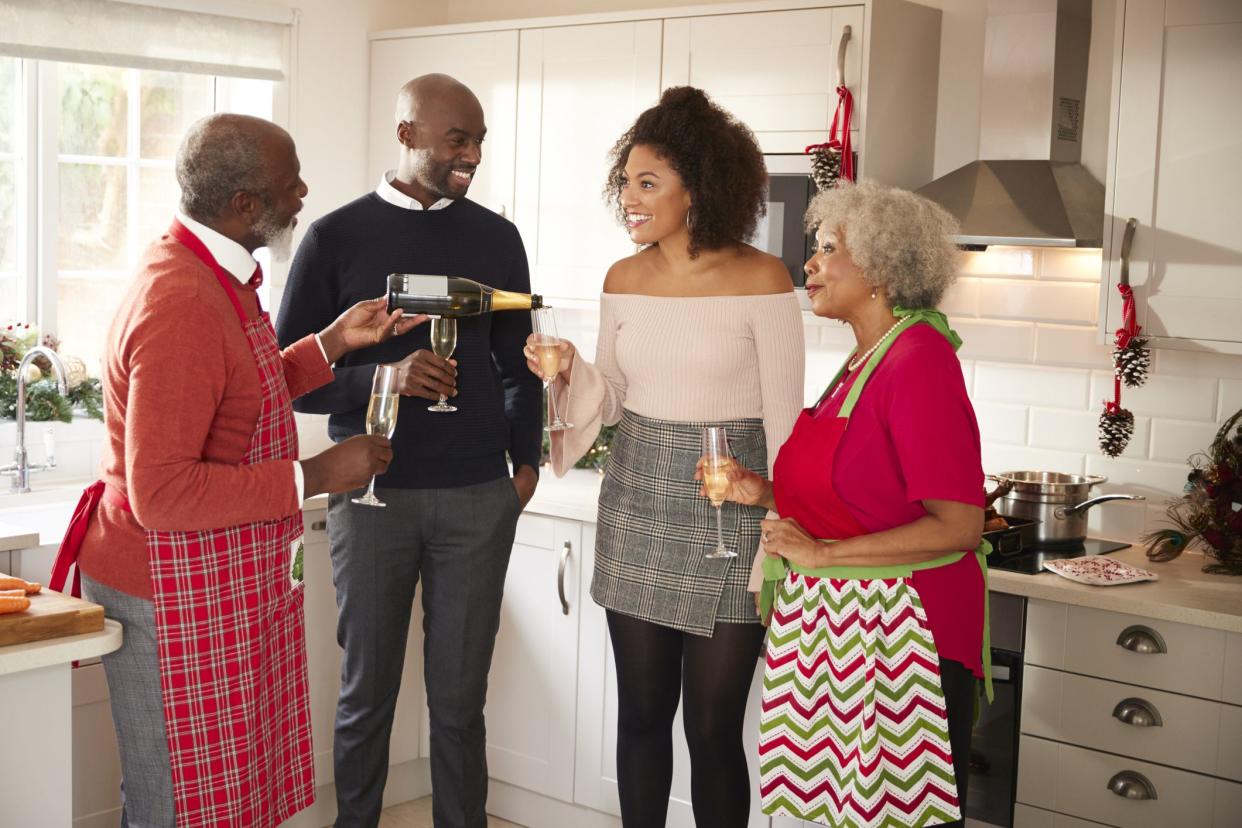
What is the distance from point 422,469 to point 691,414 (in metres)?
0.56

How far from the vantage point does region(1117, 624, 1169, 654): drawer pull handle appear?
8.79ft

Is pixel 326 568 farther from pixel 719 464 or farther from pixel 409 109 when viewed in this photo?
pixel 719 464

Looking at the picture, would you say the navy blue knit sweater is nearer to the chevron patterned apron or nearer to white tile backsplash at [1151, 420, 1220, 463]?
the chevron patterned apron

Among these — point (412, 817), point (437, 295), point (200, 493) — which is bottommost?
point (412, 817)

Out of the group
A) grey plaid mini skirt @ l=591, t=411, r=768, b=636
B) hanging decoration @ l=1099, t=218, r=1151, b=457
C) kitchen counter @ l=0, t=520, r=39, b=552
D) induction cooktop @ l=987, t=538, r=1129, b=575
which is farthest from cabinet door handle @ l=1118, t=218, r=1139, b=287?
kitchen counter @ l=0, t=520, r=39, b=552

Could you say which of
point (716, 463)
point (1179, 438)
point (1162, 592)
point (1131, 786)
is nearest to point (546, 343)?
point (716, 463)

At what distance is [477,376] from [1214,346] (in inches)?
62.9

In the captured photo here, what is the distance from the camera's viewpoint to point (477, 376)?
2666 millimetres

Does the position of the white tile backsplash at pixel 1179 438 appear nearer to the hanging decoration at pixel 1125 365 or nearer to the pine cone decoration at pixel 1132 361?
the hanging decoration at pixel 1125 365

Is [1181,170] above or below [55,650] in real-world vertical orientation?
above

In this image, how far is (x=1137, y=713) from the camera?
8.89 feet

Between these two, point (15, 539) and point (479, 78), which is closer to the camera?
point (15, 539)

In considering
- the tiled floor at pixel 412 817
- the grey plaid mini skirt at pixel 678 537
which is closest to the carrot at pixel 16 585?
the grey plaid mini skirt at pixel 678 537

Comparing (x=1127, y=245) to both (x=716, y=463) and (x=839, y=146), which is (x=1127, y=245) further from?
(x=716, y=463)
